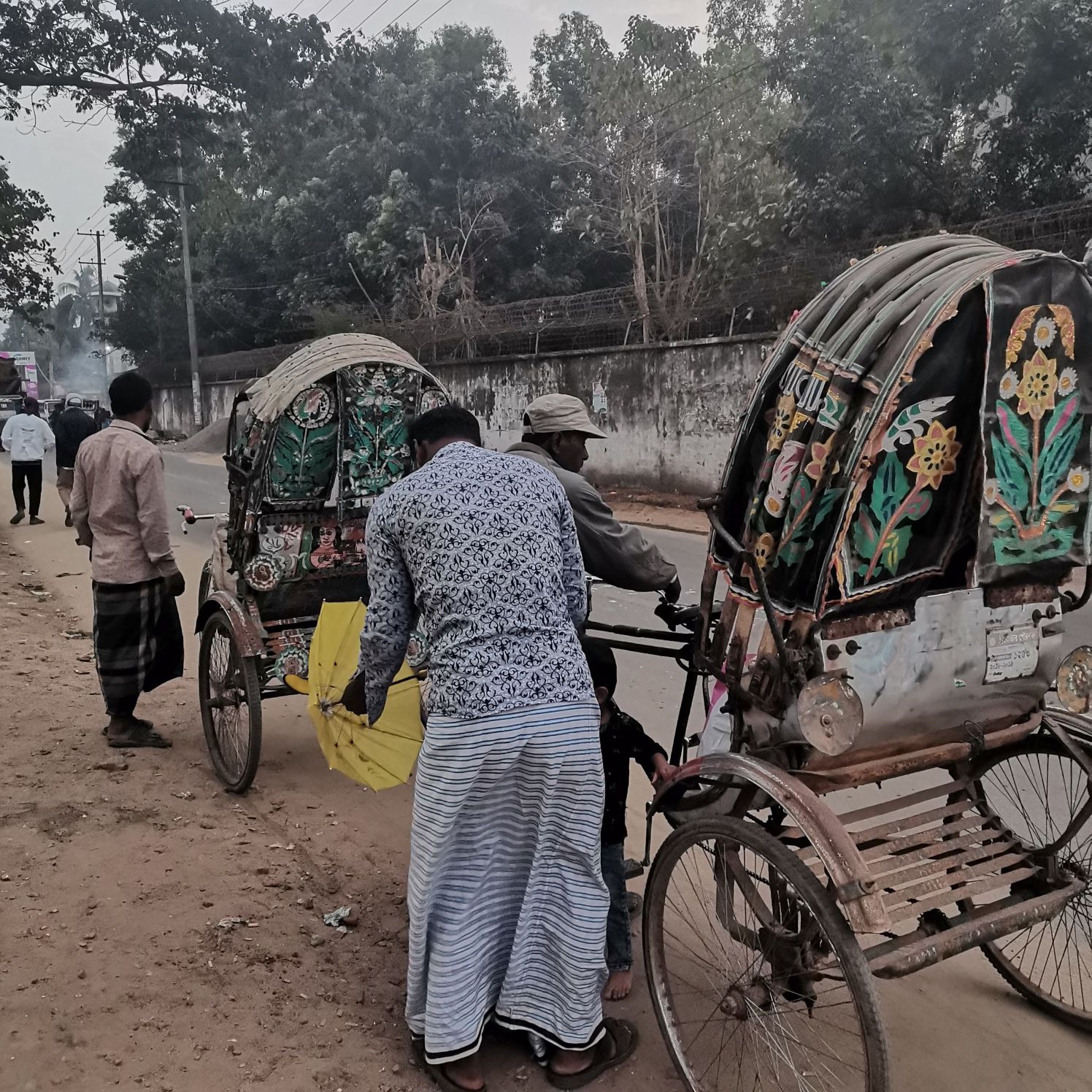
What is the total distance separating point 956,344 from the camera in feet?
7.09

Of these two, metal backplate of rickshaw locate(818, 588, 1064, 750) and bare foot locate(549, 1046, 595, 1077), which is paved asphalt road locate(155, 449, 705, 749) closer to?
bare foot locate(549, 1046, 595, 1077)

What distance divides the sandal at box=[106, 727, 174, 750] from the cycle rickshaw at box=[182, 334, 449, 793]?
1.25 ft

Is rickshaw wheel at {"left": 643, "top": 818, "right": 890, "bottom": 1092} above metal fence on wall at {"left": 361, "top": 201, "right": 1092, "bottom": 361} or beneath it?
beneath

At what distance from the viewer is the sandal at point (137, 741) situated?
186 inches

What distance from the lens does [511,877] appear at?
2498 millimetres

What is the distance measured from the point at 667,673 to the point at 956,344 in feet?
13.2

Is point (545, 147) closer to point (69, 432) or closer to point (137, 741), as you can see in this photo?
point (69, 432)

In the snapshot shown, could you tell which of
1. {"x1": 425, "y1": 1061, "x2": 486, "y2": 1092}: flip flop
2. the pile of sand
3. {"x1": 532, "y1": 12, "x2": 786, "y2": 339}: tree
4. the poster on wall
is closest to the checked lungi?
{"x1": 425, "y1": 1061, "x2": 486, "y2": 1092}: flip flop

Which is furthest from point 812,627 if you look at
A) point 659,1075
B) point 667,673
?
point 667,673

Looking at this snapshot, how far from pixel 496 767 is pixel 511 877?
1.21 feet

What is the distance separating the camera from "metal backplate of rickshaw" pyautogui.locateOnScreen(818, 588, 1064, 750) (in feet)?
7.27

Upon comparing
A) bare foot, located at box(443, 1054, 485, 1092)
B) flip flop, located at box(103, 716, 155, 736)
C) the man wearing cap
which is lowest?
flip flop, located at box(103, 716, 155, 736)

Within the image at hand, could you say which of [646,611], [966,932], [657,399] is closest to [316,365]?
[966,932]

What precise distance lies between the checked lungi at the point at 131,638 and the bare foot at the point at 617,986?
2.95 meters
